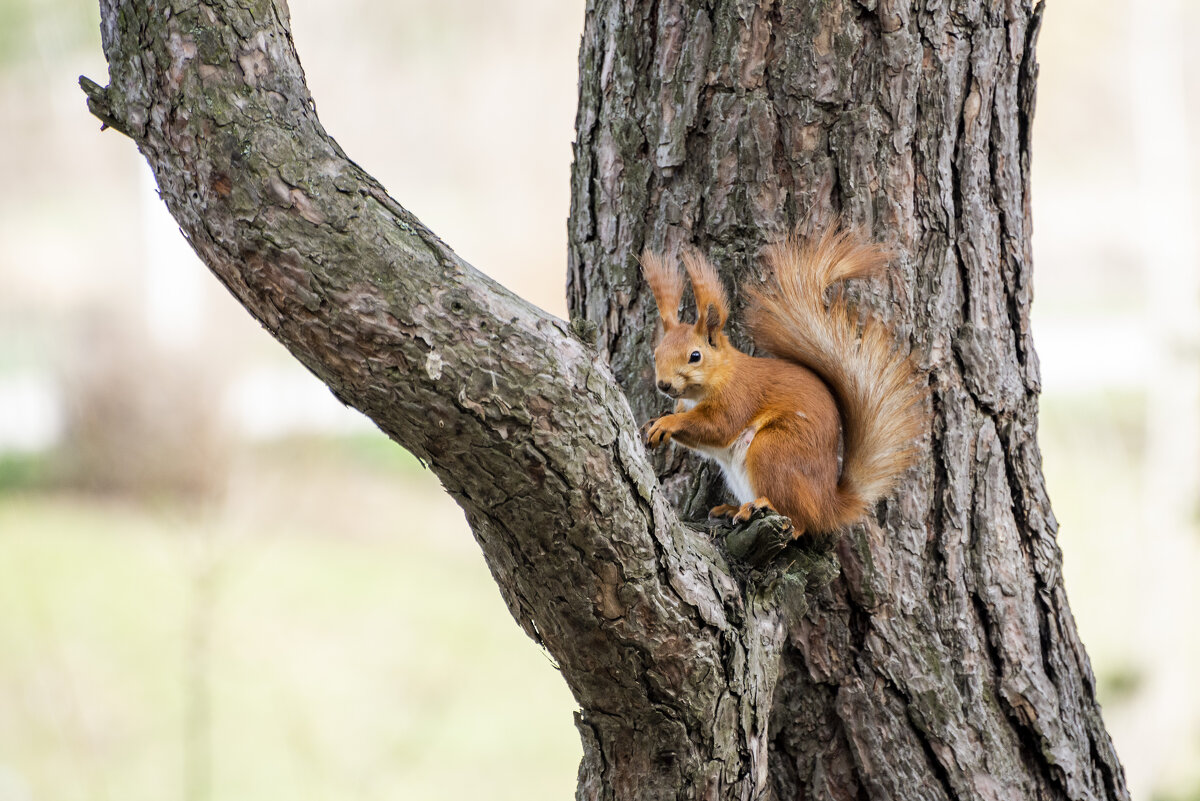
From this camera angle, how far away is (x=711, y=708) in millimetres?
1104

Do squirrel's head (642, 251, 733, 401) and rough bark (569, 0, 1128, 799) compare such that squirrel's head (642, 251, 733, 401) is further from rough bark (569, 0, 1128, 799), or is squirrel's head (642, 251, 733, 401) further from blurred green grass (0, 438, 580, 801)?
blurred green grass (0, 438, 580, 801)

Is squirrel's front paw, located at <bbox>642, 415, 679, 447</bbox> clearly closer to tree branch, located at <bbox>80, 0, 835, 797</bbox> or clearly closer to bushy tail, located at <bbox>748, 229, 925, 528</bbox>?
bushy tail, located at <bbox>748, 229, 925, 528</bbox>

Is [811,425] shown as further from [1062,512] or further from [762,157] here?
[1062,512]

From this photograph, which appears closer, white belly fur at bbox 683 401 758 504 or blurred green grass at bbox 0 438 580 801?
white belly fur at bbox 683 401 758 504

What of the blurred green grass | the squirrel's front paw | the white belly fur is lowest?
the white belly fur

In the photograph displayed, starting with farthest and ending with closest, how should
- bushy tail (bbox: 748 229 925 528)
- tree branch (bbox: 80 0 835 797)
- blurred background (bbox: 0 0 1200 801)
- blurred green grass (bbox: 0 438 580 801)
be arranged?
blurred background (bbox: 0 0 1200 801), blurred green grass (bbox: 0 438 580 801), bushy tail (bbox: 748 229 925 528), tree branch (bbox: 80 0 835 797)

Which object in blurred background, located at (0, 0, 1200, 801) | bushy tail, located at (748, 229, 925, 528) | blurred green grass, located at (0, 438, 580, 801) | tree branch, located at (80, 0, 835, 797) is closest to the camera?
tree branch, located at (80, 0, 835, 797)

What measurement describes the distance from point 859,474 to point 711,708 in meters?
0.35

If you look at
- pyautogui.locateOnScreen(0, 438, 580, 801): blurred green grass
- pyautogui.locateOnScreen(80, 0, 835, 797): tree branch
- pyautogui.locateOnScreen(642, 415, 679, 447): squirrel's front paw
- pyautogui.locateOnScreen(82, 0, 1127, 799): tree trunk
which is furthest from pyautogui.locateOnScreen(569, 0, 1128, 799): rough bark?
pyautogui.locateOnScreen(0, 438, 580, 801): blurred green grass

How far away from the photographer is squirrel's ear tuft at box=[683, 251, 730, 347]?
4.17 feet

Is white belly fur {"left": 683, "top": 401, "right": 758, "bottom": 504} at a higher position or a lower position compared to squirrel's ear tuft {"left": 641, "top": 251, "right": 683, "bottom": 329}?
lower

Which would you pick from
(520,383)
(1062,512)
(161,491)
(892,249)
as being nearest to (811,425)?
(892,249)

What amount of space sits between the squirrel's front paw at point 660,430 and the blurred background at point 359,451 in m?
1.29

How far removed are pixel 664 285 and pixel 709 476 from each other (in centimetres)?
29
